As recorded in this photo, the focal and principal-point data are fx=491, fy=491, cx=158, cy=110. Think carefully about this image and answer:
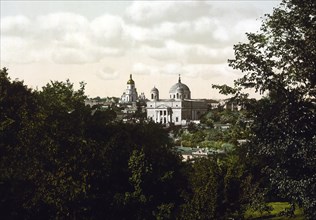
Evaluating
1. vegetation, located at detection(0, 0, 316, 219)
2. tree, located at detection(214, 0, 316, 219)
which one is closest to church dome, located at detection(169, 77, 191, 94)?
vegetation, located at detection(0, 0, 316, 219)

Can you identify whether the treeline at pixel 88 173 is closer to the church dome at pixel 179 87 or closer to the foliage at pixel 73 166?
the foliage at pixel 73 166

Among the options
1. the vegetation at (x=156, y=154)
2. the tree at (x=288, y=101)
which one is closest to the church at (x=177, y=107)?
the vegetation at (x=156, y=154)

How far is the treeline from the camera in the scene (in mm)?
20453

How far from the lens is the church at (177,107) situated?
187500 mm

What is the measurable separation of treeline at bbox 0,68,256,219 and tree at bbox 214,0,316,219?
3.94 metres

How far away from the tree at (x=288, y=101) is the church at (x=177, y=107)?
6546 inches

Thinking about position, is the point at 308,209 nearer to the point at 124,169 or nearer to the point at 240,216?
the point at 240,216

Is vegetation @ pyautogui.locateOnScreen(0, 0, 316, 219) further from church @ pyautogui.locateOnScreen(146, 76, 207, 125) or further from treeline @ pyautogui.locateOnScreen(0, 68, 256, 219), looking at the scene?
church @ pyautogui.locateOnScreen(146, 76, 207, 125)

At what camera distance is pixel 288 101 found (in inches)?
635

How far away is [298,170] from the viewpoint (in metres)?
16.1

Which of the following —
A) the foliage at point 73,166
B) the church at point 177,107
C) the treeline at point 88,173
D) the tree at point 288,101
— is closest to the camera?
the tree at point 288,101

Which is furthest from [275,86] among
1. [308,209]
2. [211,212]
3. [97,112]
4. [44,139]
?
[97,112]

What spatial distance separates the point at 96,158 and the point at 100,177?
0.89 metres

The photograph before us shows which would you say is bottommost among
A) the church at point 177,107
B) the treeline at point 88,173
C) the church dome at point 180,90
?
the treeline at point 88,173
